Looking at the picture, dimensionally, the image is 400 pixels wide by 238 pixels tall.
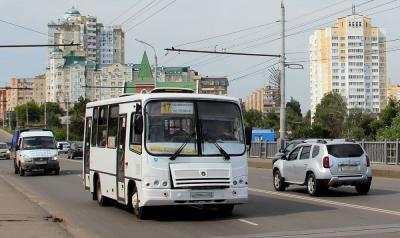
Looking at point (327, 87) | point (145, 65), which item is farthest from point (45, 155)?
point (327, 87)

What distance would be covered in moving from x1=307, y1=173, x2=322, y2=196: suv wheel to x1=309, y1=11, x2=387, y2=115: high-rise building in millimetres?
41352

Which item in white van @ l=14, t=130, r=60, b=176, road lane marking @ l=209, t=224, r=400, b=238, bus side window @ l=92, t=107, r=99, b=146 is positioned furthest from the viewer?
white van @ l=14, t=130, r=60, b=176

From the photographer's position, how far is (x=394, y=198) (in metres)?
18.1

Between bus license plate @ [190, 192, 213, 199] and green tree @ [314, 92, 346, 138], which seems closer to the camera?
bus license plate @ [190, 192, 213, 199]

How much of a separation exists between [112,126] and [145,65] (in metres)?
65.0

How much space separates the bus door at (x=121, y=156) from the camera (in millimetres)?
14719

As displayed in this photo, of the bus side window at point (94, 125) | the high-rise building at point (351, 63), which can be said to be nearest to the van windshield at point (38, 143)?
the bus side window at point (94, 125)

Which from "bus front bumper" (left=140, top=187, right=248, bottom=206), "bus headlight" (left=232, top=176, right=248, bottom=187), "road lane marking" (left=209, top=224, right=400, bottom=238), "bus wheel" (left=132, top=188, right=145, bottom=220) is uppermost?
"bus headlight" (left=232, top=176, right=248, bottom=187)

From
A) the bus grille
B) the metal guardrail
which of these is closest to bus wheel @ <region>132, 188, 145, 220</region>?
the bus grille

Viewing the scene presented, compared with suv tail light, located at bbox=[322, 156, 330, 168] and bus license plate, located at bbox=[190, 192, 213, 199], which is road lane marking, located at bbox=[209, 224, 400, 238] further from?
suv tail light, located at bbox=[322, 156, 330, 168]

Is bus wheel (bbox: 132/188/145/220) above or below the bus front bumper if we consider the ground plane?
below

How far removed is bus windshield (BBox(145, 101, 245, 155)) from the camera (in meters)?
13.4

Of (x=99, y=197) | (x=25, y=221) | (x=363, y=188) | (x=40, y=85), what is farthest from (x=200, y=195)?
(x=40, y=85)

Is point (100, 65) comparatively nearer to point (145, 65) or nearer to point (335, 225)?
point (145, 65)
